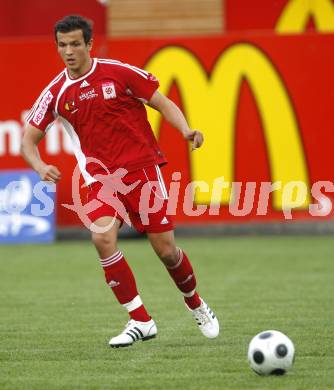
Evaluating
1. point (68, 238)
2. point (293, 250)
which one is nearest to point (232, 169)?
point (293, 250)

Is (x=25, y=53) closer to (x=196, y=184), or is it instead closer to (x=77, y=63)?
(x=196, y=184)

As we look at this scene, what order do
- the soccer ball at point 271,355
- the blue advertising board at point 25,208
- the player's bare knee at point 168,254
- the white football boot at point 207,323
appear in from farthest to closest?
the blue advertising board at point 25,208, the white football boot at point 207,323, the player's bare knee at point 168,254, the soccer ball at point 271,355

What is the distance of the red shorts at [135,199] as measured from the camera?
6.96 metres

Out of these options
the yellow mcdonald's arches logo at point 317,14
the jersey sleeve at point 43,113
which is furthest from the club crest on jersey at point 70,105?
the yellow mcdonald's arches logo at point 317,14

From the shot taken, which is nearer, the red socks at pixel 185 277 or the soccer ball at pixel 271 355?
the soccer ball at pixel 271 355

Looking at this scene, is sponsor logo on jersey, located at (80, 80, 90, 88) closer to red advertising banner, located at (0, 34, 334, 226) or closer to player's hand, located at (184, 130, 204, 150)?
player's hand, located at (184, 130, 204, 150)

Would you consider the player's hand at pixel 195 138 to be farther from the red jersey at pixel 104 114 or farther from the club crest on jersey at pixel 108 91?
the club crest on jersey at pixel 108 91

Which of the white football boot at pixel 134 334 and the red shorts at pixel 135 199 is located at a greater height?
the red shorts at pixel 135 199

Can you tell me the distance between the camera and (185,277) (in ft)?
23.8

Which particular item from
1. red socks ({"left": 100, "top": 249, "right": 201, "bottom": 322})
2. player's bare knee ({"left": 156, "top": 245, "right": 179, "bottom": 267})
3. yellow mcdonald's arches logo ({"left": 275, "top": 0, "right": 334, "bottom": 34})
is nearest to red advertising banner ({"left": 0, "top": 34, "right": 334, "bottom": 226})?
yellow mcdonald's arches logo ({"left": 275, "top": 0, "right": 334, "bottom": 34})

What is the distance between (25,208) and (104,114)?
326 inches

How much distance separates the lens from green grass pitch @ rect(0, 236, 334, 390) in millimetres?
5840

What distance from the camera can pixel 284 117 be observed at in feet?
49.6

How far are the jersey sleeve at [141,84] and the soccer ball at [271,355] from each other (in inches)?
79.9
